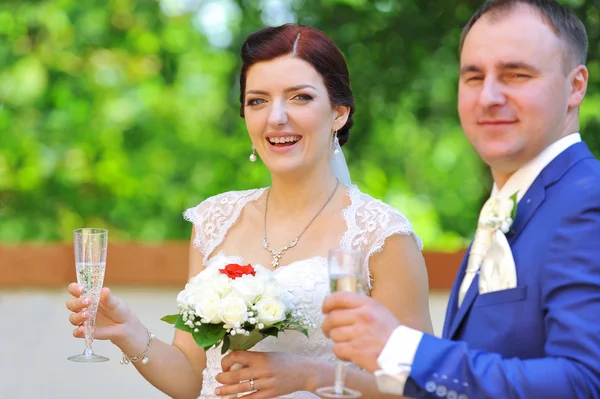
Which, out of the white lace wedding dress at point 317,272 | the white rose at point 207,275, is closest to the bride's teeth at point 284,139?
the white lace wedding dress at point 317,272

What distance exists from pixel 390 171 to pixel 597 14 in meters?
2.07

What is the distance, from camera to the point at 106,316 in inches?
125

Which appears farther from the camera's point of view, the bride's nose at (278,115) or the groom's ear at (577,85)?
the bride's nose at (278,115)

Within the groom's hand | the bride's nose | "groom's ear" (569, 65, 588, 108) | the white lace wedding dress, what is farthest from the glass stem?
the bride's nose

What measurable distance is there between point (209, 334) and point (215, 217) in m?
1.05

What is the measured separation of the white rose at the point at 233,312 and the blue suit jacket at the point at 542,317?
0.87 m

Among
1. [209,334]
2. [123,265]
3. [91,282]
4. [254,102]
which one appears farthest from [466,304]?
[123,265]

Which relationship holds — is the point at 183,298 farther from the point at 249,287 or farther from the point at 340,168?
the point at 340,168

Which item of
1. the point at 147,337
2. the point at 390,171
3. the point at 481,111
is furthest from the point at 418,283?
the point at 390,171

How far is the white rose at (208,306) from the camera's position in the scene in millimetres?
2727

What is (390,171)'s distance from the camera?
745cm

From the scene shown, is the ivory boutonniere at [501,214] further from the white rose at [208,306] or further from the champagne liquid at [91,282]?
the champagne liquid at [91,282]

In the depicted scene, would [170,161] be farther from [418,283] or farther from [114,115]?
[418,283]

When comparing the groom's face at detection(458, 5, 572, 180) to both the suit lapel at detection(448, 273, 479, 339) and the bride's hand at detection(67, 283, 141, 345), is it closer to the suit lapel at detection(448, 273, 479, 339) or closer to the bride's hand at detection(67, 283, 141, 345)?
the suit lapel at detection(448, 273, 479, 339)
